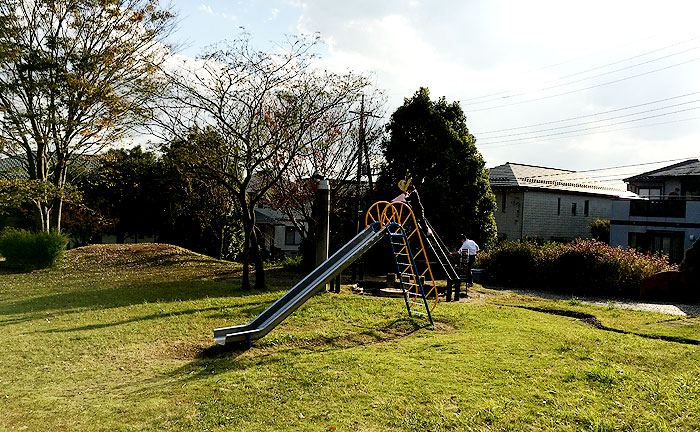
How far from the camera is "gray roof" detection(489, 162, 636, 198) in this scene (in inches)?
1107

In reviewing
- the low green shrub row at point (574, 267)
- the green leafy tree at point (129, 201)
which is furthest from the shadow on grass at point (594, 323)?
the green leafy tree at point (129, 201)

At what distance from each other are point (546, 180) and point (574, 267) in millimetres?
15096

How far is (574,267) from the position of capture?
1636 centimetres

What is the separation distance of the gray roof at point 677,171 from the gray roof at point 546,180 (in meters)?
1.43

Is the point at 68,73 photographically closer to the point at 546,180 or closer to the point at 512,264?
the point at 512,264

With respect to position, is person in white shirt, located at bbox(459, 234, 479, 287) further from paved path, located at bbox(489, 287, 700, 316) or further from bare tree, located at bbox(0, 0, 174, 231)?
bare tree, located at bbox(0, 0, 174, 231)

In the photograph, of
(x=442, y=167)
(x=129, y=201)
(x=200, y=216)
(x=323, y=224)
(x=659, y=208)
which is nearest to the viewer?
(x=323, y=224)

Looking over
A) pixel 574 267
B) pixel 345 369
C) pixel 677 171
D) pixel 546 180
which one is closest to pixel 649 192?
pixel 677 171

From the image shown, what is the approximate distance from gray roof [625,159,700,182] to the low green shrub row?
15024mm

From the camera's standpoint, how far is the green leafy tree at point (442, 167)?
18922 mm

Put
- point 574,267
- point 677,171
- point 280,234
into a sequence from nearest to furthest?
1. point 574,267
2. point 677,171
3. point 280,234

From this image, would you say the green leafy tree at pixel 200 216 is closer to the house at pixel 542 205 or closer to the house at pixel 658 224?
the house at pixel 542 205

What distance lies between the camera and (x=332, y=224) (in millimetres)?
20109

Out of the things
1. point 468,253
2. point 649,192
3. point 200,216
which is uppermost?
point 649,192
